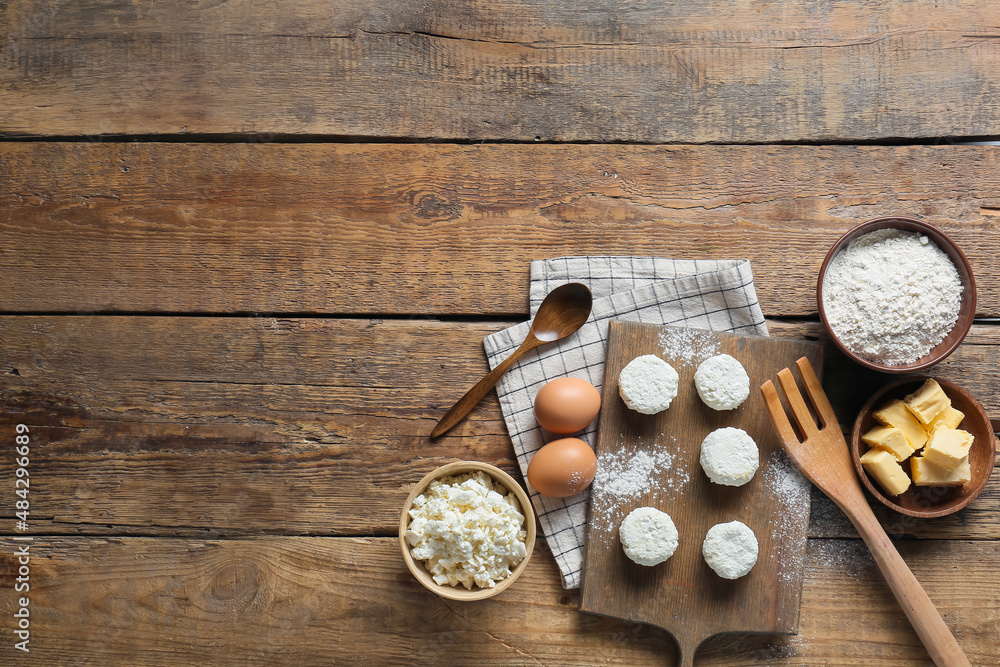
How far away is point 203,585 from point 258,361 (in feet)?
1.41

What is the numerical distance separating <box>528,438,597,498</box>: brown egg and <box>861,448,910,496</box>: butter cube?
0.47 metres

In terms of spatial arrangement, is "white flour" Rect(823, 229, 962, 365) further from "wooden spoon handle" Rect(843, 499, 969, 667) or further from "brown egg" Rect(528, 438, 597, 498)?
"brown egg" Rect(528, 438, 597, 498)

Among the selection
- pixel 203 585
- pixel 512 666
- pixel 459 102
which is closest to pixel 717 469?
pixel 512 666

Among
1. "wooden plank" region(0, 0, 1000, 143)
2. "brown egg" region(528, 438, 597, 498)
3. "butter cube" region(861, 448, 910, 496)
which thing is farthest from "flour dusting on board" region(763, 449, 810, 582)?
"wooden plank" region(0, 0, 1000, 143)

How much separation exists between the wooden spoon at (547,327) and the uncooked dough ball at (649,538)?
1.14 ft

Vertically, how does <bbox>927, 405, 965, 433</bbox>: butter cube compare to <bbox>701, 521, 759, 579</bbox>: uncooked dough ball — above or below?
above

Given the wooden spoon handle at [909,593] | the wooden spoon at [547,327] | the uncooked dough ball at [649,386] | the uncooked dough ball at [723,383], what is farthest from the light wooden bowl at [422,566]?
the wooden spoon handle at [909,593]

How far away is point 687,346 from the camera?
1.09 meters

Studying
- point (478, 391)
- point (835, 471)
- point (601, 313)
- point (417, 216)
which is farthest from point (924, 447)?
point (417, 216)

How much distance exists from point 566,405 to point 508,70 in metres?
0.66

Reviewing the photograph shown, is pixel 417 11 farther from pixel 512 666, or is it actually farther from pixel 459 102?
pixel 512 666

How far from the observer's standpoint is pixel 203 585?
3.64ft

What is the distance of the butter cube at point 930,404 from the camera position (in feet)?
3.27

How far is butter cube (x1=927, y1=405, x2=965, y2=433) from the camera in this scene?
999mm
